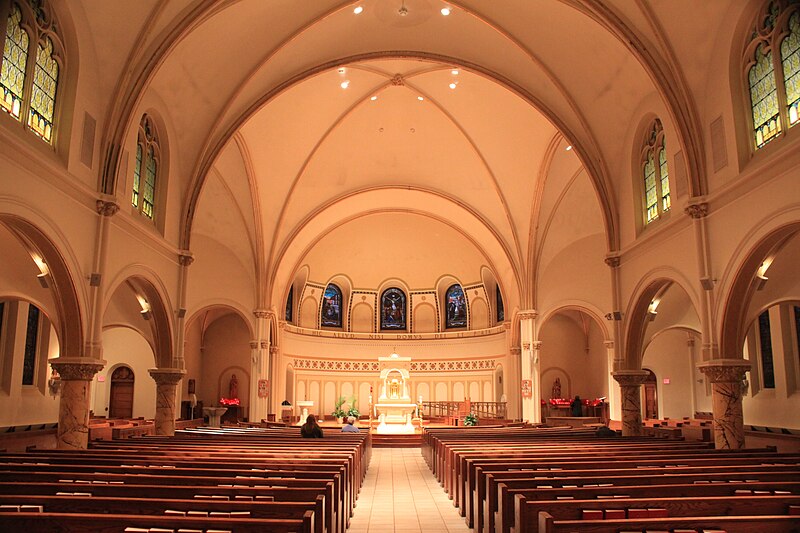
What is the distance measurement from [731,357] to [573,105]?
8.85 metres

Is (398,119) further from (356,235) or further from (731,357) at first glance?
(731,357)

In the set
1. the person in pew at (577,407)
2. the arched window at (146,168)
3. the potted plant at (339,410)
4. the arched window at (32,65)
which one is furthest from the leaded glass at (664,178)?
the potted plant at (339,410)

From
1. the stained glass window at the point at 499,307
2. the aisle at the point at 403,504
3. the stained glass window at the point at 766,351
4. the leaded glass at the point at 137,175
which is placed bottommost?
the aisle at the point at 403,504

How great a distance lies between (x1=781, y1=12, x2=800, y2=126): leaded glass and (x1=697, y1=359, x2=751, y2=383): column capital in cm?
508

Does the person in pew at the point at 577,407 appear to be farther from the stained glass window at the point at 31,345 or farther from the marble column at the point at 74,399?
the marble column at the point at 74,399

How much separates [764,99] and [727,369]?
5677mm

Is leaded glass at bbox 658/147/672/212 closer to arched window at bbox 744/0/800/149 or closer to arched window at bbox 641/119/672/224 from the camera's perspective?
arched window at bbox 641/119/672/224

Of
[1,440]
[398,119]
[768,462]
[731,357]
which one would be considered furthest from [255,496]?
[398,119]

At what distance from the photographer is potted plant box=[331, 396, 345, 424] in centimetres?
3544

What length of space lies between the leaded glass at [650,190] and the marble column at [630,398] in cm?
455

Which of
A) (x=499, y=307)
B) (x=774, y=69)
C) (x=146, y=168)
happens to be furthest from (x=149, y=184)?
(x=499, y=307)

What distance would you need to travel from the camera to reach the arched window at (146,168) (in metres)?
17.5

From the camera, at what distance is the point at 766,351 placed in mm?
22422

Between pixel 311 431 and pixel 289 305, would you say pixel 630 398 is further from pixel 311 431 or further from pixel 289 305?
pixel 289 305
